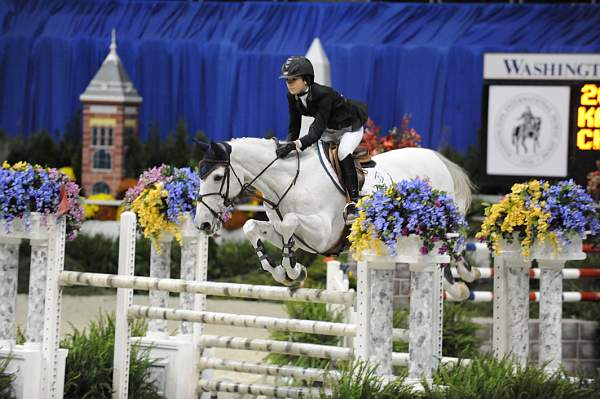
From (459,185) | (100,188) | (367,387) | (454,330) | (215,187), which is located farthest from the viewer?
(100,188)

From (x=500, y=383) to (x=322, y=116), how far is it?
1.90 metres

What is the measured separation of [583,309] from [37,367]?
5.44 metres

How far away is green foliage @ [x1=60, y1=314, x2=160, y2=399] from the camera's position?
22.6 ft

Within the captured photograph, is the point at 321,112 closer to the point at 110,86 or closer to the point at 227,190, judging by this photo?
the point at 227,190

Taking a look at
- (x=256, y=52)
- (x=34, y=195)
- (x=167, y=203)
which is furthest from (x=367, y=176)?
(x=256, y=52)

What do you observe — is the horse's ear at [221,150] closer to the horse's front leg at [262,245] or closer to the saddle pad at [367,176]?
the horse's front leg at [262,245]

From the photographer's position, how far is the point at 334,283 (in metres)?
8.56

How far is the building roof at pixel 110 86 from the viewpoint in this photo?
1642 centimetres

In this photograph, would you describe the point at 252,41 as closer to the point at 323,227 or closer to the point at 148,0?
the point at 148,0

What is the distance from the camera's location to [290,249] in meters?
6.56

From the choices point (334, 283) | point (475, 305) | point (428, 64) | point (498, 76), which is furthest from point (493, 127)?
point (334, 283)

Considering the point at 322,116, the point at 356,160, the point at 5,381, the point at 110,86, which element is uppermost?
the point at 110,86

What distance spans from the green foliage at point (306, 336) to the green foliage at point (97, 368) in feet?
5.91

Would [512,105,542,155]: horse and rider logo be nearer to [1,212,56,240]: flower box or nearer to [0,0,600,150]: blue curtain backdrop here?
[0,0,600,150]: blue curtain backdrop
